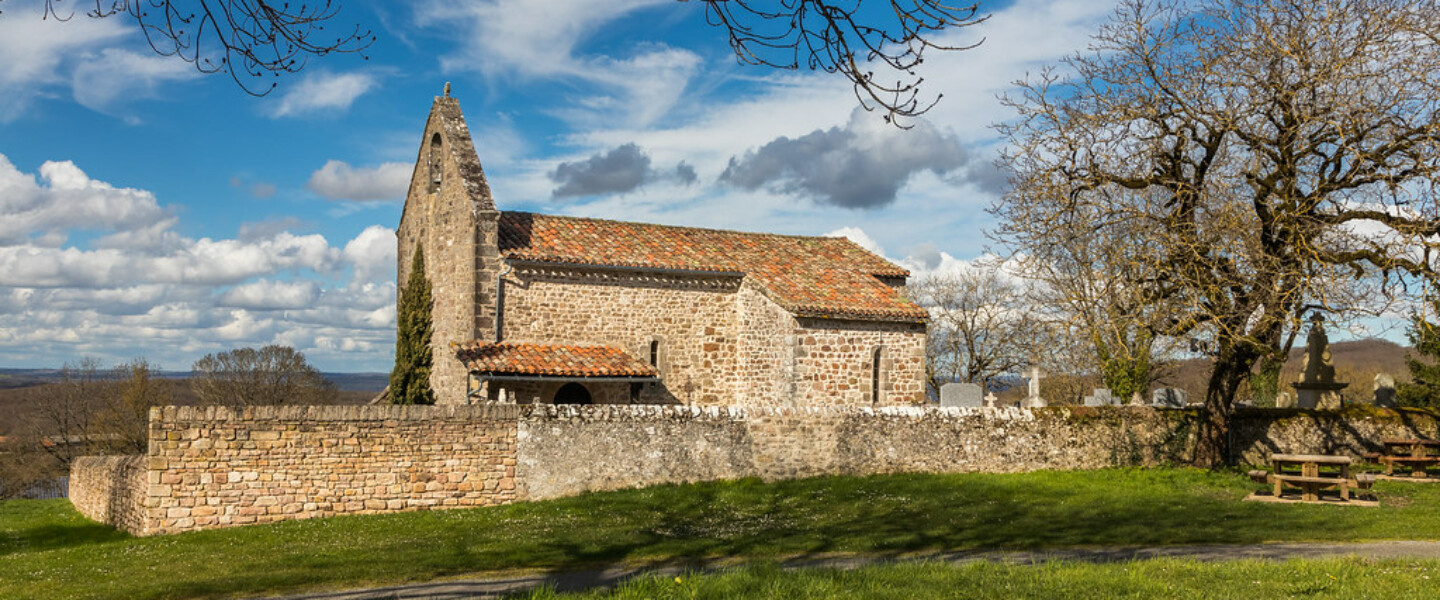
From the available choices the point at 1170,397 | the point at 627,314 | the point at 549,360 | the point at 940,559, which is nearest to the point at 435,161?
the point at 627,314

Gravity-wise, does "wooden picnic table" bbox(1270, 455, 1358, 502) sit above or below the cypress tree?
below

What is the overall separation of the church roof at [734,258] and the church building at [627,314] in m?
0.07

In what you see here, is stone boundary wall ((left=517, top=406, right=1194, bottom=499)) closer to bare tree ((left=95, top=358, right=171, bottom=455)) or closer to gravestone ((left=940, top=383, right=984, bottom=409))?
gravestone ((left=940, top=383, right=984, bottom=409))

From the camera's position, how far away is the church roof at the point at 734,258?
26.8 metres

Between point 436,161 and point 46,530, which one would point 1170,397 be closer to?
point 436,161

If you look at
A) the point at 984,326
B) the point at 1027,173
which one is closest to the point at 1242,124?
the point at 1027,173

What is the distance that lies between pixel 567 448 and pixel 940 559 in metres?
9.46

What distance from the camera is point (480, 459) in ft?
66.4

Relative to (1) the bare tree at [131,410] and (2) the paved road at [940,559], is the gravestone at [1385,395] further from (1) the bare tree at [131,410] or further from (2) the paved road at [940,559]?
(1) the bare tree at [131,410]

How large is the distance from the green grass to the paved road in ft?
5.11

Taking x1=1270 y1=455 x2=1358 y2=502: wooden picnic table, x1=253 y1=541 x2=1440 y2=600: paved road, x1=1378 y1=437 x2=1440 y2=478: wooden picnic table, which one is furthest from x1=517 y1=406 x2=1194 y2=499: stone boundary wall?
x1=253 y1=541 x2=1440 y2=600: paved road

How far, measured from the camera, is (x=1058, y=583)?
31.9 ft

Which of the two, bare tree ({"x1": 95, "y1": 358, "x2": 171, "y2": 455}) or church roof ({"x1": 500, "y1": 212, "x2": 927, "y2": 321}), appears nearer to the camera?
church roof ({"x1": 500, "y1": 212, "x2": 927, "y2": 321})

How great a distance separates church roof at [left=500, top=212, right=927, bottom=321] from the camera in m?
26.8
